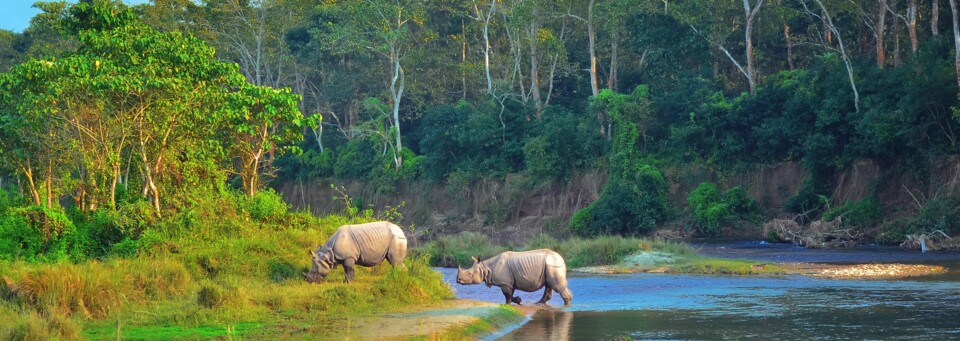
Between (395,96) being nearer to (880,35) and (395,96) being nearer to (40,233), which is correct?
(880,35)

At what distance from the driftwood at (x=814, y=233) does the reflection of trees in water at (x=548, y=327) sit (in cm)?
2184

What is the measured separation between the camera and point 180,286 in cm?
2034

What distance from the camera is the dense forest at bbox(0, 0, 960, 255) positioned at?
26500mm

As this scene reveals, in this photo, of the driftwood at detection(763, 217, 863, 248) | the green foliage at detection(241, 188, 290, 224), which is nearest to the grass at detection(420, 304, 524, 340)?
the green foliage at detection(241, 188, 290, 224)

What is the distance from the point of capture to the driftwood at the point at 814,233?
39750mm

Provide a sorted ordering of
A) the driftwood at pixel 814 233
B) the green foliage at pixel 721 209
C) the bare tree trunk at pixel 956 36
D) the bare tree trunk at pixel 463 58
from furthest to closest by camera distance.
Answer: the bare tree trunk at pixel 463 58
the green foliage at pixel 721 209
the driftwood at pixel 814 233
the bare tree trunk at pixel 956 36

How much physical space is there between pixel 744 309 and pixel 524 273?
406cm

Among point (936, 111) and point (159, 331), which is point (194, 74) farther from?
point (936, 111)

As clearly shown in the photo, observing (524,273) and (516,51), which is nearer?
(524,273)

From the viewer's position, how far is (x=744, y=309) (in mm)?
20609

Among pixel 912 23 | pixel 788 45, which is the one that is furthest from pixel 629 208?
pixel 912 23

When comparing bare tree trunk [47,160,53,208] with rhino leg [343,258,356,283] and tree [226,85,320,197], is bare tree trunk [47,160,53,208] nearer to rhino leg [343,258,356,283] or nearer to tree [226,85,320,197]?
tree [226,85,320,197]

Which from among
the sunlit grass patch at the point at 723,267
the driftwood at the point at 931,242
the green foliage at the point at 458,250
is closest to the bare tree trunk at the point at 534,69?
the green foliage at the point at 458,250

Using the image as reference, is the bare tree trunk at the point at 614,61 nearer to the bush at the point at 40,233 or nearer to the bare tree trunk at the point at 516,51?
the bare tree trunk at the point at 516,51
